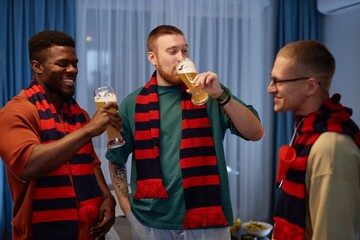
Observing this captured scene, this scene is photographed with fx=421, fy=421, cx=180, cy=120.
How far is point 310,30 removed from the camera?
453cm

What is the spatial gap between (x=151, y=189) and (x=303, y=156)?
0.80 m

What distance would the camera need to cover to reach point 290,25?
4.46 metres

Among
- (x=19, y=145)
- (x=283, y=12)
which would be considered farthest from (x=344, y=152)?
(x=283, y=12)

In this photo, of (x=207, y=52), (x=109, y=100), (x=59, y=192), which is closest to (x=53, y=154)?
(x=59, y=192)

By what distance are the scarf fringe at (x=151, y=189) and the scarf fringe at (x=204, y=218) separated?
0.47 ft

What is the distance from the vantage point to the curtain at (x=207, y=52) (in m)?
4.17

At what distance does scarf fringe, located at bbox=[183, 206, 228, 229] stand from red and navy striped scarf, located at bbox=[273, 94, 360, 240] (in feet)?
1.70

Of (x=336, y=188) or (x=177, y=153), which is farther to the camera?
(x=177, y=153)

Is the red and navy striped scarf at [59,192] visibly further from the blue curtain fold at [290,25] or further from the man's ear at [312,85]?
the blue curtain fold at [290,25]

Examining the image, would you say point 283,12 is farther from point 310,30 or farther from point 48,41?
point 48,41

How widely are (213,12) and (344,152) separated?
11.2ft

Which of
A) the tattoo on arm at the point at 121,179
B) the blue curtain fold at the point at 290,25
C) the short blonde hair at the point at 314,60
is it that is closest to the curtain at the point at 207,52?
the blue curtain fold at the point at 290,25

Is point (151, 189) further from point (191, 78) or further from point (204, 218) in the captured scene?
point (191, 78)

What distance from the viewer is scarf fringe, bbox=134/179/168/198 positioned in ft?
6.15
